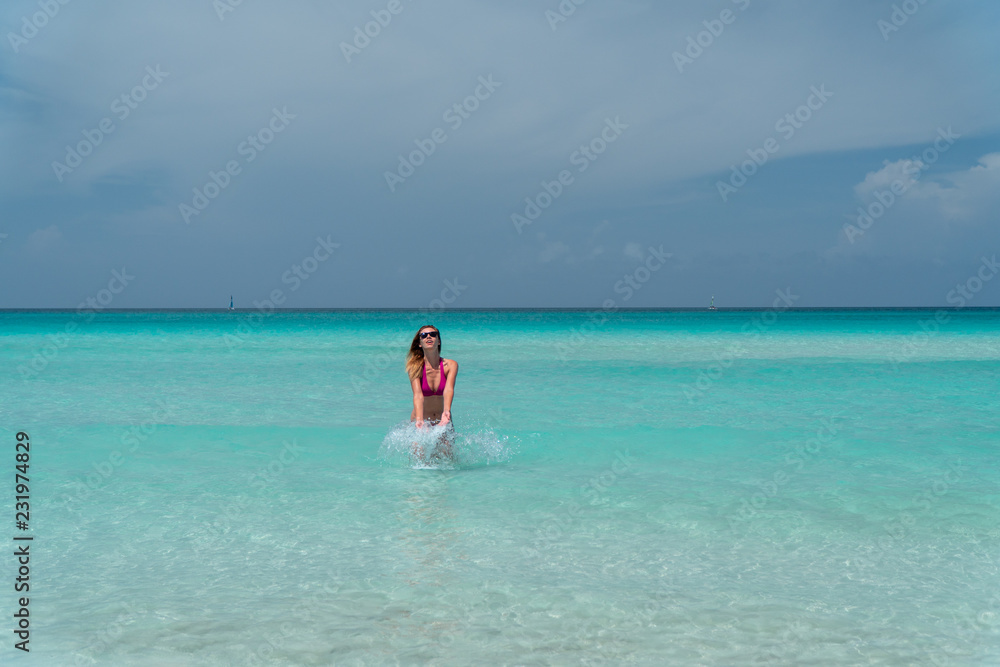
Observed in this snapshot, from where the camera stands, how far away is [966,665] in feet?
13.4

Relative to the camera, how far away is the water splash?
912 centimetres

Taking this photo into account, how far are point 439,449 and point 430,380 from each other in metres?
0.88

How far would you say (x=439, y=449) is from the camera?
30.0ft

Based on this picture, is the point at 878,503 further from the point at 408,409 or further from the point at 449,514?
the point at 408,409

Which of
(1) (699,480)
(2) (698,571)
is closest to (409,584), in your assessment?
(2) (698,571)

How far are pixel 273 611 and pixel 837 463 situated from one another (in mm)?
7554

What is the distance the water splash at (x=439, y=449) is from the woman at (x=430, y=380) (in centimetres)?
4

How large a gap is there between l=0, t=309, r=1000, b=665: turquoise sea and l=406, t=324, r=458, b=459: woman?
2.14 ft
